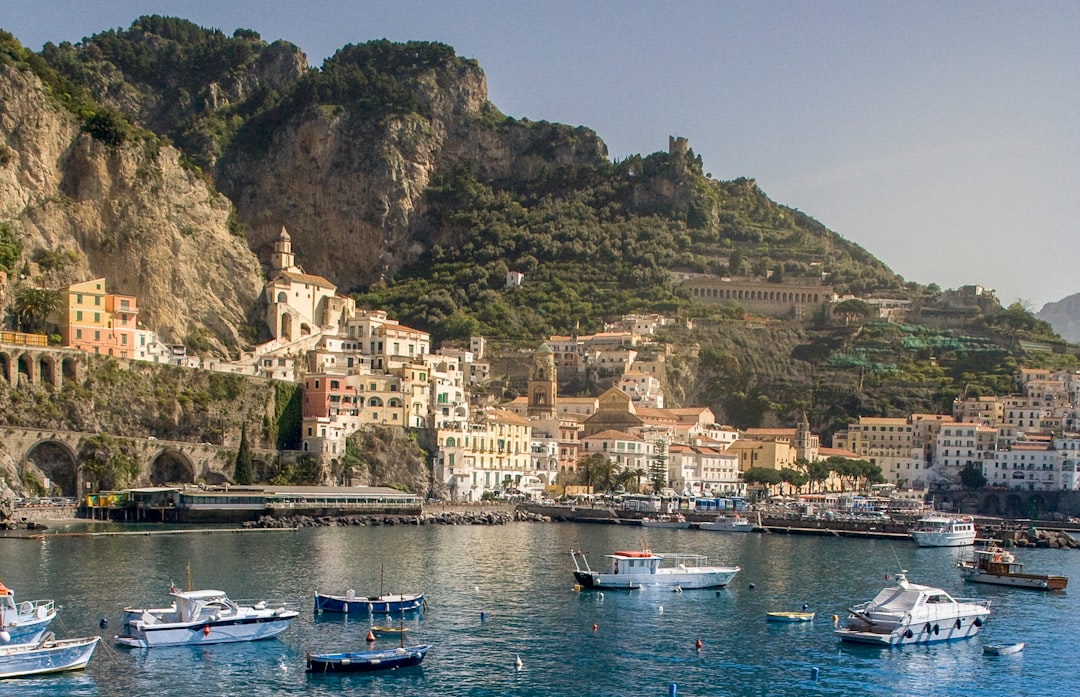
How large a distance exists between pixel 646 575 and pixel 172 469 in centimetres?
4290

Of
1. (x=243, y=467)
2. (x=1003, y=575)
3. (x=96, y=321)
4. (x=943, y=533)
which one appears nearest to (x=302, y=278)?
(x=96, y=321)

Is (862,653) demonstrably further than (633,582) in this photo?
No

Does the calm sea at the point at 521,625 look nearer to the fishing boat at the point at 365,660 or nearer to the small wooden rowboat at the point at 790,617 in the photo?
the fishing boat at the point at 365,660

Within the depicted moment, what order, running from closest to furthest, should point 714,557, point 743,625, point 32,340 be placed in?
point 743,625, point 714,557, point 32,340

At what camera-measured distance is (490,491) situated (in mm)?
100562

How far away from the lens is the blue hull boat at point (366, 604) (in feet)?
148

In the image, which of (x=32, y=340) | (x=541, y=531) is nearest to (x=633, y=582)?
(x=541, y=531)

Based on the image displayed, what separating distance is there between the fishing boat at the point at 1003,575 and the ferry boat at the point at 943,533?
1977 cm

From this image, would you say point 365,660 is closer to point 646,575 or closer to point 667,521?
point 646,575

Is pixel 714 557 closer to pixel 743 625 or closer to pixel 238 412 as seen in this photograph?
pixel 743 625

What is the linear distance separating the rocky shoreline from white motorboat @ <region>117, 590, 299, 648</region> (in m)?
35.9

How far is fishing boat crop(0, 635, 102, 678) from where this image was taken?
117ft

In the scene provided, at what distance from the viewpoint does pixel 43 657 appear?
117 ft

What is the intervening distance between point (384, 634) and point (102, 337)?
5399 centimetres
